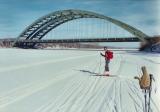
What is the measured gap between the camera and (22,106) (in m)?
7.57

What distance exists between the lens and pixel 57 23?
106125 millimetres

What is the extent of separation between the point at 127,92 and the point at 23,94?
3258 millimetres

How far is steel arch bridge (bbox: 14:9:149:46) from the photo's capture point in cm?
9462

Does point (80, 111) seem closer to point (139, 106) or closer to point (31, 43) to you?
point (139, 106)

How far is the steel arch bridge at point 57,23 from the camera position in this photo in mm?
94625

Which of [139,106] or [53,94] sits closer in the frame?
[139,106]

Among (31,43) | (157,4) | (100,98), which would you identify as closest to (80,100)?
(100,98)

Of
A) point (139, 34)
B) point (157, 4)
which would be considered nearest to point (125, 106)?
point (157, 4)

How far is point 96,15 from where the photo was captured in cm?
9569

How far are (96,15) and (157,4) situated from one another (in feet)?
304

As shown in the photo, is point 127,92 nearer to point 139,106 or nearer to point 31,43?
point 139,106

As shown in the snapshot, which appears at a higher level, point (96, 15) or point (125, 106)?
point (96, 15)

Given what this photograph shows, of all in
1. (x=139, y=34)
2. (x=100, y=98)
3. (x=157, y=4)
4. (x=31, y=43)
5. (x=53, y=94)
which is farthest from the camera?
(x=31, y=43)

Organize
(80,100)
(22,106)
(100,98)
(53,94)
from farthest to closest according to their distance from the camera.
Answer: (53,94)
(100,98)
(80,100)
(22,106)
